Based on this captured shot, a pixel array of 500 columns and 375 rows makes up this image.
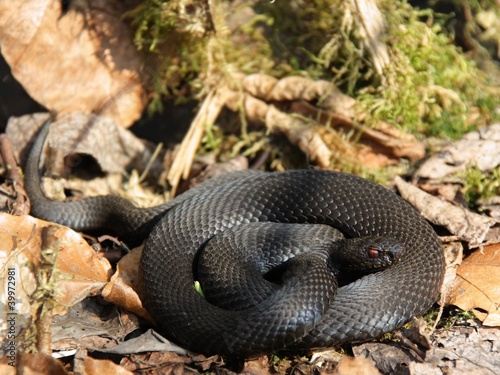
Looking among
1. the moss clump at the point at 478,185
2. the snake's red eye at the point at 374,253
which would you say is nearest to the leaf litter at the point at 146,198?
the moss clump at the point at 478,185

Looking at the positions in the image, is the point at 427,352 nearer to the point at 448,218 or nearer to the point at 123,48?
the point at 448,218

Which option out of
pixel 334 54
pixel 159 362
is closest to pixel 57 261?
pixel 159 362

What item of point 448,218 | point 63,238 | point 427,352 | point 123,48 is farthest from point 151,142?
point 427,352

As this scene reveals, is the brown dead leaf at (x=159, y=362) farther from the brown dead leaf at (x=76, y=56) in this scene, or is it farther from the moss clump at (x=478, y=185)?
the brown dead leaf at (x=76, y=56)

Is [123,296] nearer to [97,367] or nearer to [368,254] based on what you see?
[97,367]

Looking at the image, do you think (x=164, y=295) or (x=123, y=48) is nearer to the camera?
(x=164, y=295)

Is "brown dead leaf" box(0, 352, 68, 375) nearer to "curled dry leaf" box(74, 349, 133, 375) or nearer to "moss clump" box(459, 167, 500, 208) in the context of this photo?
"curled dry leaf" box(74, 349, 133, 375)

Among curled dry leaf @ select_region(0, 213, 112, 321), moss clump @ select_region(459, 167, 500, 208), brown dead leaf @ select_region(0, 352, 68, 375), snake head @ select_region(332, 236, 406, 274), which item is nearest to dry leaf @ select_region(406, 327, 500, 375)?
snake head @ select_region(332, 236, 406, 274)
